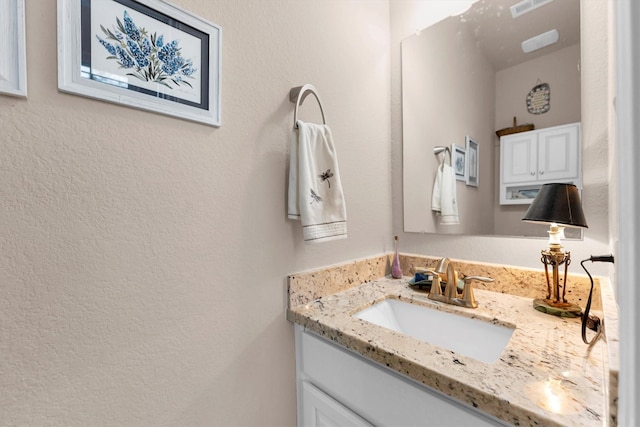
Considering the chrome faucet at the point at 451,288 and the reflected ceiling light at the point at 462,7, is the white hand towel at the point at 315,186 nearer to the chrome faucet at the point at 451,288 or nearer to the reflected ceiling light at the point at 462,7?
the chrome faucet at the point at 451,288

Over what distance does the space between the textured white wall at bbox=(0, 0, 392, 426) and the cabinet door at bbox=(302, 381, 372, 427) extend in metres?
0.06

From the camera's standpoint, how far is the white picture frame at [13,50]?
0.49m

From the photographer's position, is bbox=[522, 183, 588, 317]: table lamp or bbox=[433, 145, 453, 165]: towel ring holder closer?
bbox=[522, 183, 588, 317]: table lamp

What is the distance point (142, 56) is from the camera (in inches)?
25.0

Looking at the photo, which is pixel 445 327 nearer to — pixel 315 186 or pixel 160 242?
pixel 315 186

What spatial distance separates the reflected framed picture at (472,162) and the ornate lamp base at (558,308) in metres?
0.47

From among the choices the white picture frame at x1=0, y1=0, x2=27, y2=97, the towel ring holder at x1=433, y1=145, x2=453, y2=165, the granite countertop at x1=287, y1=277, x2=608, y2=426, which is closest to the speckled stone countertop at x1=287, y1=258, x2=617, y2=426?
the granite countertop at x1=287, y1=277, x2=608, y2=426

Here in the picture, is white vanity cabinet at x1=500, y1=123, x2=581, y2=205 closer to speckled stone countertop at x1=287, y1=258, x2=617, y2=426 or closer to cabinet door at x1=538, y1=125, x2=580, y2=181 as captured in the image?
cabinet door at x1=538, y1=125, x2=580, y2=181

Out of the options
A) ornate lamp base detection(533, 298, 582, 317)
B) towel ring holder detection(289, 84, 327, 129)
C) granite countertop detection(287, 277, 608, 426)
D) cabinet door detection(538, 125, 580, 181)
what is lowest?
granite countertop detection(287, 277, 608, 426)

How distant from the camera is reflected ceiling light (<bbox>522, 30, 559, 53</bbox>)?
0.94 meters

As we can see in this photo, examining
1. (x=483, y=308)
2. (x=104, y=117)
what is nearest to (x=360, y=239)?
(x=483, y=308)

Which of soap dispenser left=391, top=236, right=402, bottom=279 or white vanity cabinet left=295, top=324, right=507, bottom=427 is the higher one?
soap dispenser left=391, top=236, right=402, bottom=279

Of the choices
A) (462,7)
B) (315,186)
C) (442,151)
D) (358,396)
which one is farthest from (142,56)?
(462,7)

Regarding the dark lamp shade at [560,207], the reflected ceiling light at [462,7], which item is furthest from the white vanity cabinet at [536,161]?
the reflected ceiling light at [462,7]
